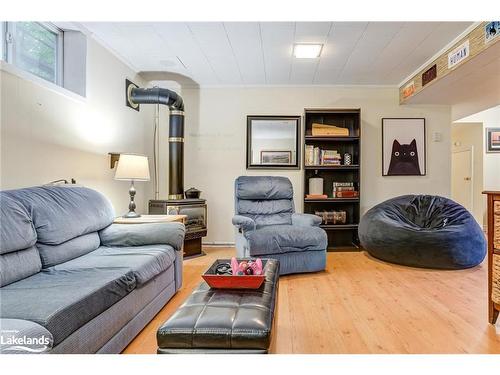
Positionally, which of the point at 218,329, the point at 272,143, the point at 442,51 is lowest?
the point at 218,329

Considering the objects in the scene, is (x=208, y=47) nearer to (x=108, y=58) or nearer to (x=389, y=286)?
(x=108, y=58)

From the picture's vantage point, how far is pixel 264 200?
3824 millimetres

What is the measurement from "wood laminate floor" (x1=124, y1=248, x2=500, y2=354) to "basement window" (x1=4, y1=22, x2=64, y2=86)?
87.7 inches

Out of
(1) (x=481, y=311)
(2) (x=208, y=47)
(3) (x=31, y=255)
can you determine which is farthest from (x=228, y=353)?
(2) (x=208, y=47)

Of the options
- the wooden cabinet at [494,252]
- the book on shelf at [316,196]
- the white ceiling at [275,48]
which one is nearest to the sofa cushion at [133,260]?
the white ceiling at [275,48]

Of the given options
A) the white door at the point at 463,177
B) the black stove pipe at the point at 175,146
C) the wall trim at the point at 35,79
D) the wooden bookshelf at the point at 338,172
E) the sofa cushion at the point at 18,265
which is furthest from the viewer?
the white door at the point at 463,177

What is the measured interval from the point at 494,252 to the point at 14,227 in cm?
287

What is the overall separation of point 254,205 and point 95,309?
2480mm

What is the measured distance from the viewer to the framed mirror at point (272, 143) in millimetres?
4637

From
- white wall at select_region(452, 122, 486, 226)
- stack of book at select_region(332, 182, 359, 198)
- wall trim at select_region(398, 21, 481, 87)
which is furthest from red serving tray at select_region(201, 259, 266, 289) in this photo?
white wall at select_region(452, 122, 486, 226)

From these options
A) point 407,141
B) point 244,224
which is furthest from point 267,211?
point 407,141

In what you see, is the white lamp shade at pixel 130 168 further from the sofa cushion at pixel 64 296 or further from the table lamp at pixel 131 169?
the sofa cushion at pixel 64 296

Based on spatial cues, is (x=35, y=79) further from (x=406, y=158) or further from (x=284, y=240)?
(x=406, y=158)

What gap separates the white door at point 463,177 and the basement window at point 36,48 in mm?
7578
